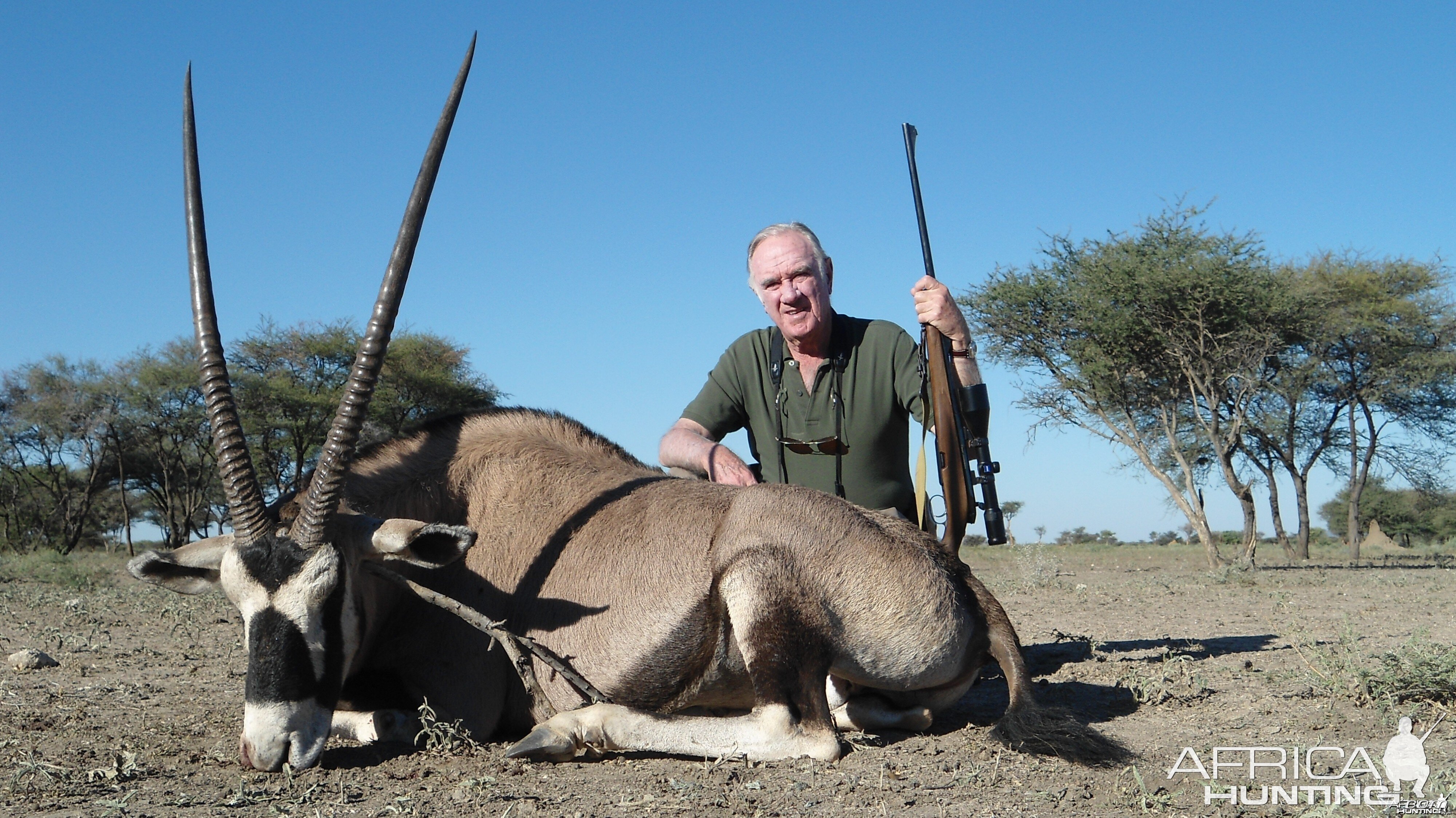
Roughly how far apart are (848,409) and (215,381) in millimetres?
3041

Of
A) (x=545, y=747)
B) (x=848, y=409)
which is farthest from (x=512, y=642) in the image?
(x=848, y=409)

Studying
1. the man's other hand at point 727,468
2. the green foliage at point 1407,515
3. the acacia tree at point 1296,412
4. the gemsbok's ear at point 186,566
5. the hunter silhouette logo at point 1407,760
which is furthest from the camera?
the green foliage at point 1407,515

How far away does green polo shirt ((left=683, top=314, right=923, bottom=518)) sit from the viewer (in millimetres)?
5598

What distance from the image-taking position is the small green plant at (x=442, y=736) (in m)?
3.95

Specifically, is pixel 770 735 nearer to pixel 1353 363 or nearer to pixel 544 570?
pixel 544 570

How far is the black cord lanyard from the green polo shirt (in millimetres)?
17

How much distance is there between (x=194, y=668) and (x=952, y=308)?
15.8ft

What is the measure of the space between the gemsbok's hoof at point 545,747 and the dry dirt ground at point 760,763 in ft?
0.16

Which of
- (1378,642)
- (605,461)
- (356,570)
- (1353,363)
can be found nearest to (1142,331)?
(1353,363)

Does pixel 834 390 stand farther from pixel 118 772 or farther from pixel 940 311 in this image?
pixel 118 772

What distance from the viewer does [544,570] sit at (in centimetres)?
438

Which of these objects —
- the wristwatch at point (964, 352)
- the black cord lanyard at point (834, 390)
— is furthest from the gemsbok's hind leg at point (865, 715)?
the wristwatch at point (964, 352)

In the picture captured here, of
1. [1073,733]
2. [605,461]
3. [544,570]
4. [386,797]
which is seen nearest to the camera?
[386,797]

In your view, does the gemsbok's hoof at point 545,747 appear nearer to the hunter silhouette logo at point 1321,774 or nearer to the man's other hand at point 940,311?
the hunter silhouette logo at point 1321,774
